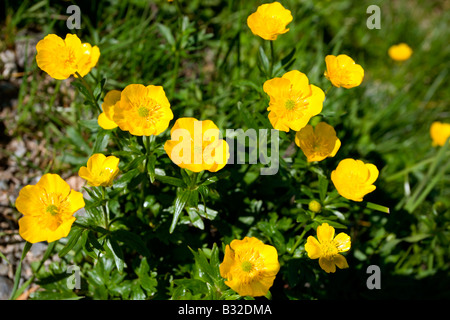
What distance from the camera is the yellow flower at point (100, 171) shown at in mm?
1889

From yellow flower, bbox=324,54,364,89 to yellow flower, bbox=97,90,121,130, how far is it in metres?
1.18

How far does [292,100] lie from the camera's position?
7.01 feet

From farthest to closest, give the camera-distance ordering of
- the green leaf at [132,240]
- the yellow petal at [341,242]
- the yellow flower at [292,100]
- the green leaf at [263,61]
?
1. the green leaf at [263,61]
2. the green leaf at [132,240]
3. the yellow flower at [292,100]
4. the yellow petal at [341,242]

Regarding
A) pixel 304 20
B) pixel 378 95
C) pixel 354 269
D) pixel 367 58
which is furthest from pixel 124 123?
pixel 367 58

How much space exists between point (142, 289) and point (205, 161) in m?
1.04

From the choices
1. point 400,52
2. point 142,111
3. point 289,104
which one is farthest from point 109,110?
point 400,52

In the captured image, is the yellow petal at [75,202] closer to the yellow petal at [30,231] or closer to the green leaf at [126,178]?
the yellow petal at [30,231]

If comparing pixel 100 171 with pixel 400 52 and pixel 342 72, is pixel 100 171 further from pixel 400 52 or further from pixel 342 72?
pixel 400 52

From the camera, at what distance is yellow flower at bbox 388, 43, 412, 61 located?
4.16 meters

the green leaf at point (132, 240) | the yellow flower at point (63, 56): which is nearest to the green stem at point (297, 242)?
the green leaf at point (132, 240)

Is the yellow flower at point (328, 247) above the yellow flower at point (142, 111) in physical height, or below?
below

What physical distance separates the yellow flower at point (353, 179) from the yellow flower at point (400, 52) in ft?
8.39

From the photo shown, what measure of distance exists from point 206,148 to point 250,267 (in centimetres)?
65

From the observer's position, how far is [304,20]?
4.12 m
